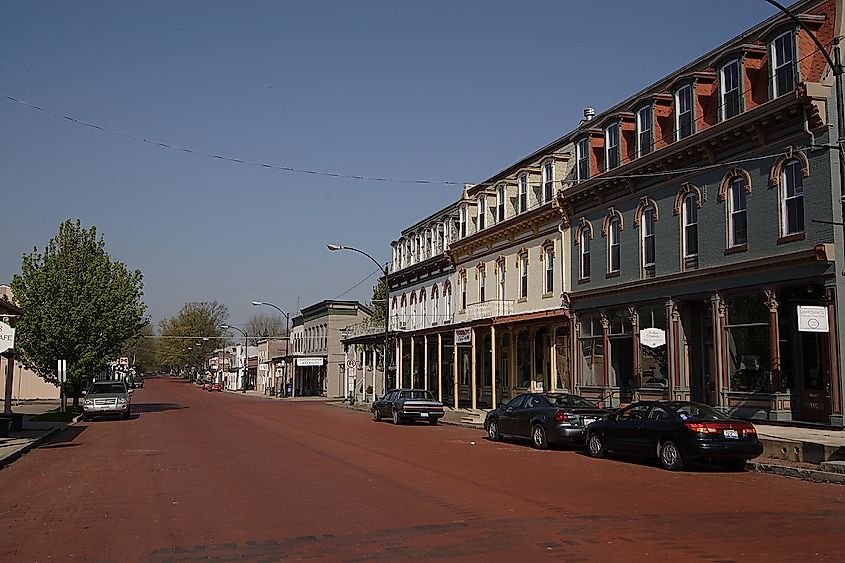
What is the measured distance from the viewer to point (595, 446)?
2020cm

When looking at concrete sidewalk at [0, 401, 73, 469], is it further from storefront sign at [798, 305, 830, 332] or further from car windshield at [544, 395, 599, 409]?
storefront sign at [798, 305, 830, 332]

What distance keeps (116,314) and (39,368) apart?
430cm

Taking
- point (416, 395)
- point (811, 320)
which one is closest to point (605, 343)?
point (416, 395)

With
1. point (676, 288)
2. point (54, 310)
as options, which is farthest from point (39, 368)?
point (676, 288)

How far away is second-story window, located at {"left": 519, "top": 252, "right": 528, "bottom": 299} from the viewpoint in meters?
37.4

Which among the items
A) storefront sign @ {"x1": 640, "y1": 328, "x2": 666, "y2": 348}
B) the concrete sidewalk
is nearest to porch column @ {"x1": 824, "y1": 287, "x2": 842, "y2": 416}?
storefront sign @ {"x1": 640, "y1": 328, "x2": 666, "y2": 348}

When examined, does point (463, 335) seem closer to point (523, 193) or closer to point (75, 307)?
point (523, 193)

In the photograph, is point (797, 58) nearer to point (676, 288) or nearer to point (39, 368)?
point (676, 288)

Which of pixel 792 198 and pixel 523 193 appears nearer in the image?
pixel 792 198

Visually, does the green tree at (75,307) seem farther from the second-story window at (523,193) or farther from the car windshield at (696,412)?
the car windshield at (696,412)

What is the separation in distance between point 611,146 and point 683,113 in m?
4.26

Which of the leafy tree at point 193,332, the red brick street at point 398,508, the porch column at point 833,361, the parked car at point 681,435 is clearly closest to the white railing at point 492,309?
the red brick street at point 398,508

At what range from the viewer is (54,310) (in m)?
39.5

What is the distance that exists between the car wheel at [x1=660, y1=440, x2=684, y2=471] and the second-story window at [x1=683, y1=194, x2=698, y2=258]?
10.3m
